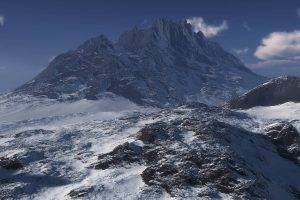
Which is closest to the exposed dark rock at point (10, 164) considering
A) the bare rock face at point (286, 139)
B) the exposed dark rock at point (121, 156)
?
the exposed dark rock at point (121, 156)

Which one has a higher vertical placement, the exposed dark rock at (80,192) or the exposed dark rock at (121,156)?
the exposed dark rock at (121,156)

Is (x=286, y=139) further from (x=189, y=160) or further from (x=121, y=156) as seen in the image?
(x=121, y=156)

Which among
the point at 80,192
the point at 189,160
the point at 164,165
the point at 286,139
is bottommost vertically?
the point at 80,192

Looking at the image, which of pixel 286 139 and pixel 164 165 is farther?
pixel 286 139

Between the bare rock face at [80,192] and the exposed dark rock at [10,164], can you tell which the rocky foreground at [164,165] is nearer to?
the exposed dark rock at [10,164]

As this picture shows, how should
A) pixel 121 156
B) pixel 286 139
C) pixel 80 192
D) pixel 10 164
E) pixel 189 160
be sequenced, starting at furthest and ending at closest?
pixel 286 139
pixel 10 164
pixel 121 156
pixel 189 160
pixel 80 192

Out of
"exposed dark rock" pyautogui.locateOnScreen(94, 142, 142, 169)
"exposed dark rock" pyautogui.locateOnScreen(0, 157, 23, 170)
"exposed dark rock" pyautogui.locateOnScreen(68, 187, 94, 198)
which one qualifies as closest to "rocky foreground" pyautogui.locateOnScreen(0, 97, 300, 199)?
"exposed dark rock" pyautogui.locateOnScreen(0, 157, 23, 170)

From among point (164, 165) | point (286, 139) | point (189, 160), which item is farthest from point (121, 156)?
point (286, 139)

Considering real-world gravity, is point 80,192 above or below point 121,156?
below
